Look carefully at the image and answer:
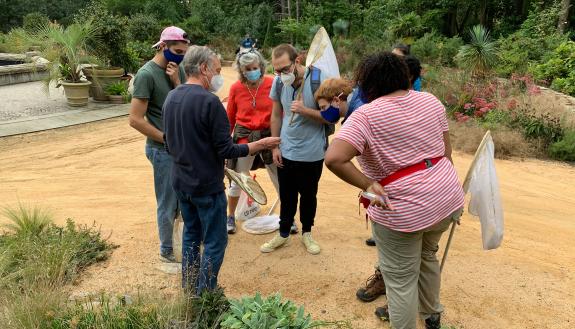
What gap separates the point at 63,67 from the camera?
401 inches

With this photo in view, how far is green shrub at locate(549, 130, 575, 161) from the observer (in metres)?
7.57

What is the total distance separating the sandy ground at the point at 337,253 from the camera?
3311mm

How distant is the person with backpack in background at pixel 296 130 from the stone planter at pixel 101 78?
8096mm

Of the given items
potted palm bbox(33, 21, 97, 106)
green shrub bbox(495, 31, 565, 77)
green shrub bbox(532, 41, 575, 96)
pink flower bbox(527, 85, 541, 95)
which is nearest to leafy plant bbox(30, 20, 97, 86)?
potted palm bbox(33, 21, 97, 106)

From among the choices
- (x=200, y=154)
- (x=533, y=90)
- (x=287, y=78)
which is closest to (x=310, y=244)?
(x=287, y=78)

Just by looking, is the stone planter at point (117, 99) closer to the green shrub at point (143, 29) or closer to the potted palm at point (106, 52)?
the potted palm at point (106, 52)

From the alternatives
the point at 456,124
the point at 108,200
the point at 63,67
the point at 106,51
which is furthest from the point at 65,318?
the point at 106,51

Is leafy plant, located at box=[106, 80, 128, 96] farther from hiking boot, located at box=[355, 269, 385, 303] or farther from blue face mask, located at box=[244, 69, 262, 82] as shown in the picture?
hiking boot, located at box=[355, 269, 385, 303]

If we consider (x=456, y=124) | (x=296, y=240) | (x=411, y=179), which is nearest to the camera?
(x=411, y=179)

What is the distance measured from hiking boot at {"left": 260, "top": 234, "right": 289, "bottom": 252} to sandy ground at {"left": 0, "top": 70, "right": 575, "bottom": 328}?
6cm

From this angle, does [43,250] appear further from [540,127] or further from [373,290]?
[540,127]

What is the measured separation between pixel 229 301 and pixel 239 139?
1690mm

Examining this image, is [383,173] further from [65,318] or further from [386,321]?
[65,318]

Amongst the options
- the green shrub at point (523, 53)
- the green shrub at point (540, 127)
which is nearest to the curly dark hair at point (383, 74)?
the green shrub at point (540, 127)
